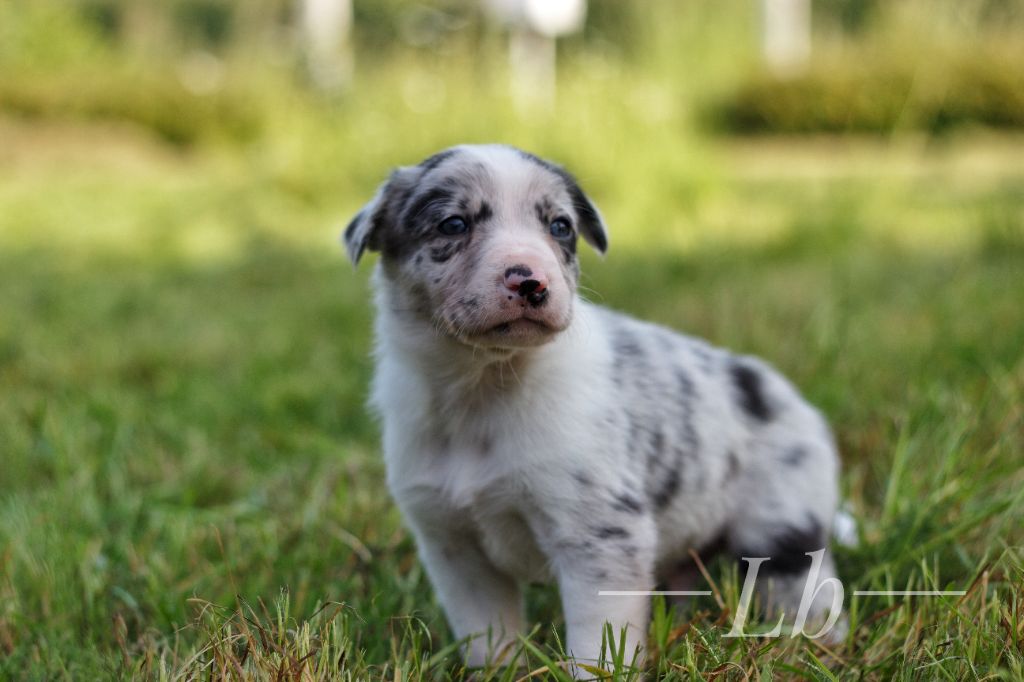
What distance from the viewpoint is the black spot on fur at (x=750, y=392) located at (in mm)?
3039

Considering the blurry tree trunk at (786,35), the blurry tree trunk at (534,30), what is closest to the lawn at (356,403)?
the blurry tree trunk at (534,30)

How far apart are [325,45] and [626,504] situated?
14497 millimetres

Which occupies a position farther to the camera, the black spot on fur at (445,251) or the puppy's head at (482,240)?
the black spot on fur at (445,251)

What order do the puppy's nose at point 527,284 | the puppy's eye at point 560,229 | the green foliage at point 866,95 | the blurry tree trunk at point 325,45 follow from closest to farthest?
1. the puppy's nose at point 527,284
2. the puppy's eye at point 560,229
3. the blurry tree trunk at point 325,45
4. the green foliage at point 866,95

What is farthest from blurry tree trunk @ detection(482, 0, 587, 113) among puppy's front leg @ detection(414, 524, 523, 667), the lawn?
puppy's front leg @ detection(414, 524, 523, 667)

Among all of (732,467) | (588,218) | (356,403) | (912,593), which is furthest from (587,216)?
(356,403)

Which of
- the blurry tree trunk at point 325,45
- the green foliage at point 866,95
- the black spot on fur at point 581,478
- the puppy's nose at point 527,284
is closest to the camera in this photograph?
the puppy's nose at point 527,284

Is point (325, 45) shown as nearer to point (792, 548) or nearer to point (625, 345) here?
point (625, 345)

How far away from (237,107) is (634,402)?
→ 1711 centimetres

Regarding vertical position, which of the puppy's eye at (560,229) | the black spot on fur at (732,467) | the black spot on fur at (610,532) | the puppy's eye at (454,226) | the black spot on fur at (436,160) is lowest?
the black spot on fur at (732,467)

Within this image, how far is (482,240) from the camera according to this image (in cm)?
253

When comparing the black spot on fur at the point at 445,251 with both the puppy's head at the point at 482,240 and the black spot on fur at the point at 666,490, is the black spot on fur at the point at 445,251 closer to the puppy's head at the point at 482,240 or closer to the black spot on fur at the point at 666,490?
the puppy's head at the point at 482,240

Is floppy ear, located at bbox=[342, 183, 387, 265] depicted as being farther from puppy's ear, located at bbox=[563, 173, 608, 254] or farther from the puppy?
puppy's ear, located at bbox=[563, 173, 608, 254]

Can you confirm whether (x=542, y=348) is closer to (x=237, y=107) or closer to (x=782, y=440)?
(x=782, y=440)
